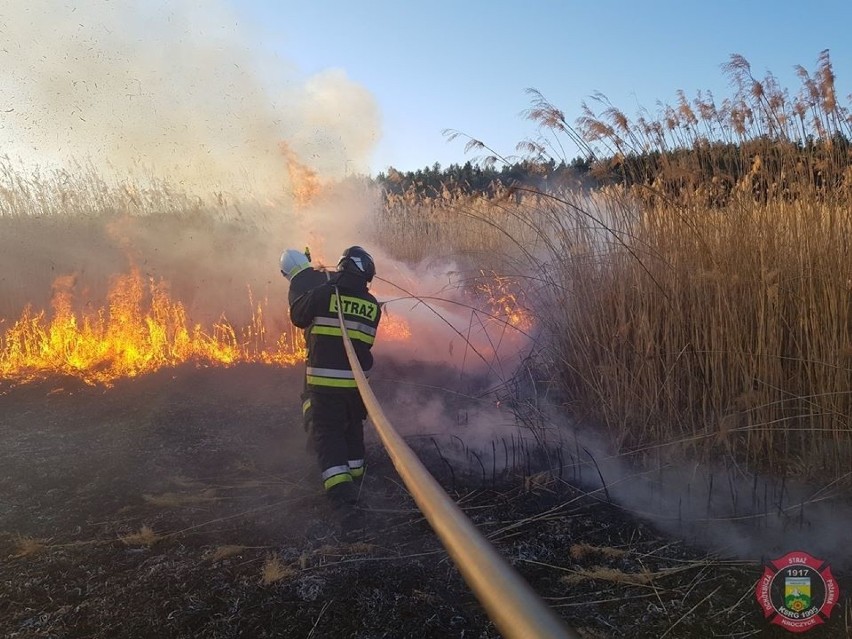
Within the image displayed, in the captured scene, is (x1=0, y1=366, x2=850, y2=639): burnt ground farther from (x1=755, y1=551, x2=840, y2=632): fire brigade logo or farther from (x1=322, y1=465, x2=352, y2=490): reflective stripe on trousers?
(x1=322, y1=465, x2=352, y2=490): reflective stripe on trousers

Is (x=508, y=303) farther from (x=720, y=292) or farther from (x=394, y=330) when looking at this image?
(x=720, y=292)

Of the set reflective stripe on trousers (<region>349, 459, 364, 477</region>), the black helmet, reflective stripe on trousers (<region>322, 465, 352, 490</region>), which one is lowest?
reflective stripe on trousers (<region>349, 459, 364, 477</region>)

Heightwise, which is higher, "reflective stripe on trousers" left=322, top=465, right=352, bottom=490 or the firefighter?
the firefighter

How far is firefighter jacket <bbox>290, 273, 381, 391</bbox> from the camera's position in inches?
152

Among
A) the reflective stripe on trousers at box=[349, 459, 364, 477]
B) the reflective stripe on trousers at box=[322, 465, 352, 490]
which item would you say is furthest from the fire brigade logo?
the reflective stripe on trousers at box=[349, 459, 364, 477]

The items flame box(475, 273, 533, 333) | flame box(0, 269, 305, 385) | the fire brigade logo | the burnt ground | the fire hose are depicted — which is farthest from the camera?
flame box(0, 269, 305, 385)

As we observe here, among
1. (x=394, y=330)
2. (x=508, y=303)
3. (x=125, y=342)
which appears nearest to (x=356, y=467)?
(x=508, y=303)

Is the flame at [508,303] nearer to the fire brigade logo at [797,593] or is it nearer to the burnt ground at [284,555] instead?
the burnt ground at [284,555]

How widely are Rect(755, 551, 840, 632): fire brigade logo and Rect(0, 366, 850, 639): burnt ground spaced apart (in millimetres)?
48

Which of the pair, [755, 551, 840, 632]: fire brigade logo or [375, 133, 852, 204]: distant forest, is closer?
[755, 551, 840, 632]: fire brigade logo

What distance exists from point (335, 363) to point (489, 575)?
10.4ft

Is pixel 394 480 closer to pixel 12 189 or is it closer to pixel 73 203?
pixel 73 203

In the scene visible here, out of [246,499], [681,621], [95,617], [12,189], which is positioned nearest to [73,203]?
[12,189]

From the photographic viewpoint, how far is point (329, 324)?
153 inches
